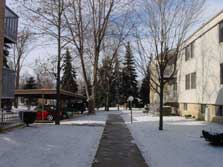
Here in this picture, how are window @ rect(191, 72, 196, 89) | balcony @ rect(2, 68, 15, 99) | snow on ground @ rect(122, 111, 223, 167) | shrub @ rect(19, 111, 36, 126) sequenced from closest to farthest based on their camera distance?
1. snow on ground @ rect(122, 111, 223, 167)
2. balcony @ rect(2, 68, 15, 99)
3. shrub @ rect(19, 111, 36, 126)
4. window @ rect(191, 72, 196, 89)

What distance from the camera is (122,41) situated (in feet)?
156

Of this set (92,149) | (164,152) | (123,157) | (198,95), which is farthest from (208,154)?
(198,95)

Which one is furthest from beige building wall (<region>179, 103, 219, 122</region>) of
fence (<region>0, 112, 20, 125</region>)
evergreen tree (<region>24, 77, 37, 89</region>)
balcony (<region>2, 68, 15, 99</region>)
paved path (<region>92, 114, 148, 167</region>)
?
evergreen tree (<region>24, 77, 37, 89</region>)

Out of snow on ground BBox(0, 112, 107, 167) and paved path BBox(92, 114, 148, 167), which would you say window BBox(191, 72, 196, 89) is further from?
paved path BBox(92, 114, 148, 167)

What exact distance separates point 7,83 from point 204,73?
17.5 metres

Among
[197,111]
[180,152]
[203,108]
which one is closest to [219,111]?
[203,108]

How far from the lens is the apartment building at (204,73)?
2933 centimetres

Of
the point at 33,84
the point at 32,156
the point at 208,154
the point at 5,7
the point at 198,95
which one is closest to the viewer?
the point at 32,156

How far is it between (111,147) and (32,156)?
13.3 ft

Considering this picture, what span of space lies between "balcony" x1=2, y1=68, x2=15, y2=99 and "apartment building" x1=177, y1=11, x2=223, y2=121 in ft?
46.5

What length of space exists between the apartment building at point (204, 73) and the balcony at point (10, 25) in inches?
545

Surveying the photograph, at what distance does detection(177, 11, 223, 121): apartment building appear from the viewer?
29.3 meters

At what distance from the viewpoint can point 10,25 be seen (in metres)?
22.4

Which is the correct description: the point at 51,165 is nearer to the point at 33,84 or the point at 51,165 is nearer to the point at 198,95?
the point at 198,95
